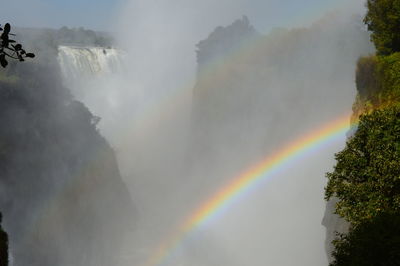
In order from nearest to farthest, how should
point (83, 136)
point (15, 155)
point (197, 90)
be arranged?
1. point (15, 155)
2. point (83, 136)
3. point (197, 90)

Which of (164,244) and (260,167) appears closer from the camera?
(164,244)

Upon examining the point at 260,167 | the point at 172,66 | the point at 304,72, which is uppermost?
the point at 172,66

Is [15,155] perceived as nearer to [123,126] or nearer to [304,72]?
[304,72]

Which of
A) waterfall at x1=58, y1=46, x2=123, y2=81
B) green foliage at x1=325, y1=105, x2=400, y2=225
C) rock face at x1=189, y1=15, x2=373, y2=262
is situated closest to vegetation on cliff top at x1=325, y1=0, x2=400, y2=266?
green foliage at x1=325, y1=105, x2=400, y2=225

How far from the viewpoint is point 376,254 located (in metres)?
14.2

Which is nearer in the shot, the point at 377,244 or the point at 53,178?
the point at 377,244

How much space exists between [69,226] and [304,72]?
46697mm

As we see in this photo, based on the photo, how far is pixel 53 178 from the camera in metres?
51.7

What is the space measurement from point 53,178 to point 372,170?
3953cm

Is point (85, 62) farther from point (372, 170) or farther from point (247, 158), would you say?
point (372, 170)

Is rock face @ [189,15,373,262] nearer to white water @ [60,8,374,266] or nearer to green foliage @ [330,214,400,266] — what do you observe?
white water @ [60,8,374,266]

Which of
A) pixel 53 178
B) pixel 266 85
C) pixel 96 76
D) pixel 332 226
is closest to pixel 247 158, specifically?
pixel 266 85

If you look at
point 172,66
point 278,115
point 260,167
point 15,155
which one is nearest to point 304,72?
point 278,115

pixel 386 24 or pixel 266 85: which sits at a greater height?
pixel 266 85
